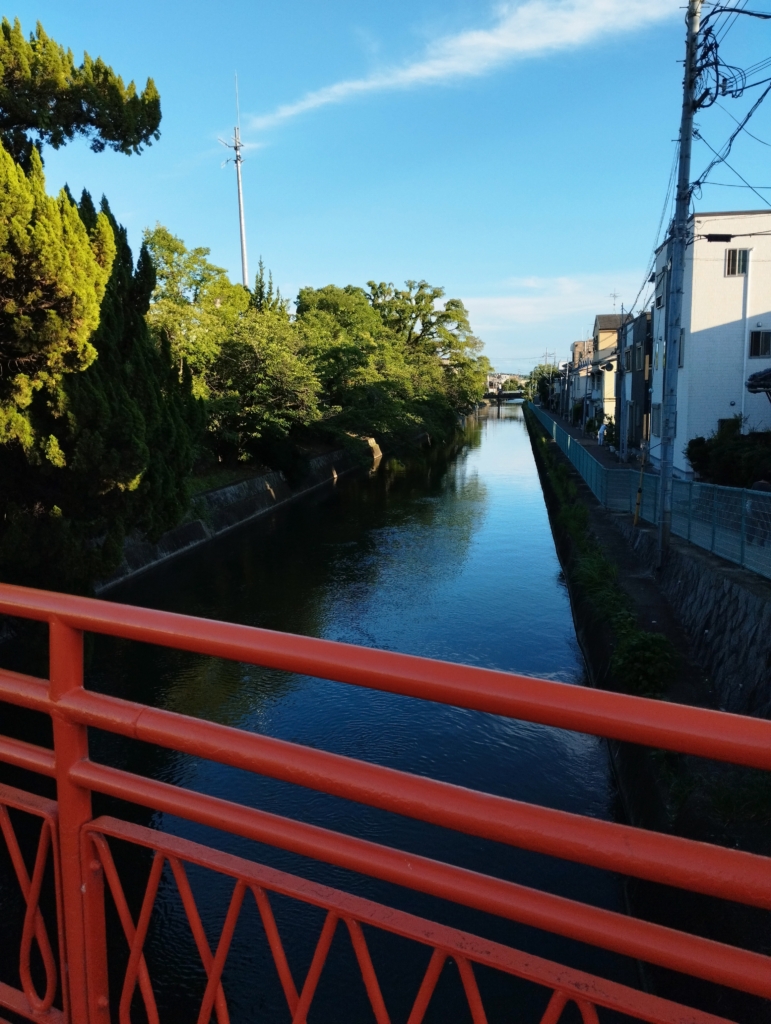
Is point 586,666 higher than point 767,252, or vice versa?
point 767,252

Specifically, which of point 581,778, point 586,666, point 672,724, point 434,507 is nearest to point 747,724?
point 672,724

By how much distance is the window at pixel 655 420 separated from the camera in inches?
903

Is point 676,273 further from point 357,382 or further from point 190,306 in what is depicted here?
point 357,382

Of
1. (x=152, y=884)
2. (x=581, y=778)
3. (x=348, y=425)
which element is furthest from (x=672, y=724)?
(x=348, y=425)

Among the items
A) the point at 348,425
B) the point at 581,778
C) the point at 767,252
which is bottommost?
the point at 581,778

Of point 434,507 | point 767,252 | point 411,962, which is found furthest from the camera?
point 434,507

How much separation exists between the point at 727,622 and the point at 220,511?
15496 millimetres

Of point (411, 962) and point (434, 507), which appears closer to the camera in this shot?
point (411, 962)

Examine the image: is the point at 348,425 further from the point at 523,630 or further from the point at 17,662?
the point at 17,662

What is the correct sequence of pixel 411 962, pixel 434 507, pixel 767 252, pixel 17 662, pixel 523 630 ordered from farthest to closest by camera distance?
pixel 434 507
pixel 767 252
pixel 523 630
pixel 17 662
pixel 411 962

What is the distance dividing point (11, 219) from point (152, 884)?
24.8 ft

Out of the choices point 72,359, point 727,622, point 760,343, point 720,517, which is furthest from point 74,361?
point 760,343

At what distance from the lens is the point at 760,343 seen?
19781 mm

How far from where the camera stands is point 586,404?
→ 2045 inches
